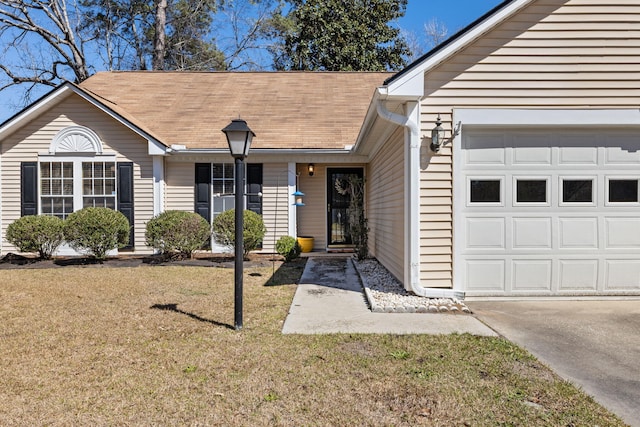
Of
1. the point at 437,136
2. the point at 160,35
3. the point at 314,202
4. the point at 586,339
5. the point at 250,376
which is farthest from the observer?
the point at 160,35

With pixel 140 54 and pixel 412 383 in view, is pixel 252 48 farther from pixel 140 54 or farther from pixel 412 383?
pixel 412 383

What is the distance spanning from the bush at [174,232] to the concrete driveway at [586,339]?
6.26 m

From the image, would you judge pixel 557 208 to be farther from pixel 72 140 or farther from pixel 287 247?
pixel 72 140

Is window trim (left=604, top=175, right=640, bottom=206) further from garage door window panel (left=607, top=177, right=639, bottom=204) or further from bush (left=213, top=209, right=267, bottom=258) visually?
bush (left=213, top=209, right=267, bottom=258)

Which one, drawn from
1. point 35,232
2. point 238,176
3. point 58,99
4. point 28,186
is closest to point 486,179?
point 238,176

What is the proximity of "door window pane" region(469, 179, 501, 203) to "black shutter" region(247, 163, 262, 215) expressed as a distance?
19.8ft

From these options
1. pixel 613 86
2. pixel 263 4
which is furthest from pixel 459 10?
pixel 613 86

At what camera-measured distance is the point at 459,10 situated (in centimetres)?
2362

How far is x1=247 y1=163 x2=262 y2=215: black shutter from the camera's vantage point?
33.6 feet

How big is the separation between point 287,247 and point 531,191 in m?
5.52

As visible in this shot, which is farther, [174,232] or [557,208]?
[174,232]

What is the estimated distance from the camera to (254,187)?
10.3 meters

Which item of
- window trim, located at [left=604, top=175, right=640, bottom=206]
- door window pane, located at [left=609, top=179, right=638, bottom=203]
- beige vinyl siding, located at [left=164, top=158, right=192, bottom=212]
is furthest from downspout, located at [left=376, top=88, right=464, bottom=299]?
beige vinyl siding, located at [left=164, top=158, right=192, bottom=212]

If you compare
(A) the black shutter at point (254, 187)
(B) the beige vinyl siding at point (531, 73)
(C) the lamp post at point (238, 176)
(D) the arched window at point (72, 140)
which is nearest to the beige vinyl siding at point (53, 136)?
(D) the arched window at point (72, 140)
